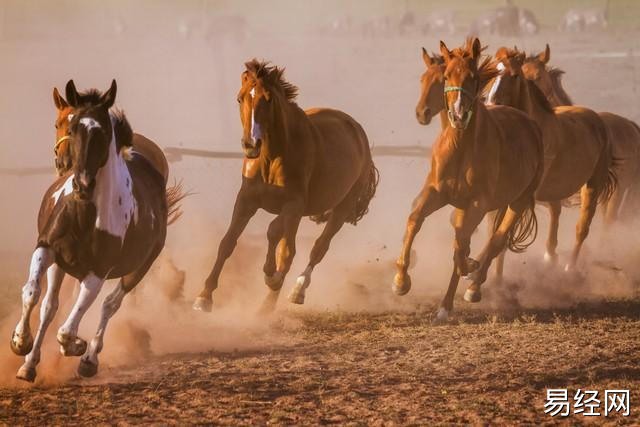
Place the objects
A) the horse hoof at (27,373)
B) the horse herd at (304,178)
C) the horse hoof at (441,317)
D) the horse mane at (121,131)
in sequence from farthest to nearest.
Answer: the horse hoof at (441,317), the horse mane at (121,131), the horse herd at (304,178), the horse hoof at (27,373)

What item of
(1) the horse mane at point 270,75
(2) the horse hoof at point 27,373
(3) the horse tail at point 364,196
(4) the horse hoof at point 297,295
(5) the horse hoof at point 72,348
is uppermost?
(1) the horse mane at point 270,75

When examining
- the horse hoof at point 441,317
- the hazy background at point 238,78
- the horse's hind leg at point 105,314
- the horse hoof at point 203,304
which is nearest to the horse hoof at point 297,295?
the horse hoof at point 203,304

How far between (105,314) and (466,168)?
136 inches

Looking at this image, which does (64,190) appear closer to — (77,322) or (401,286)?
(77,322)

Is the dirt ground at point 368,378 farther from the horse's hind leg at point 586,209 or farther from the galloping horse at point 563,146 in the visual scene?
the horse's hind leg at point 586,209

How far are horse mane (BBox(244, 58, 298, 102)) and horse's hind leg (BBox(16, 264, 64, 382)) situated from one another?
2.60 metres

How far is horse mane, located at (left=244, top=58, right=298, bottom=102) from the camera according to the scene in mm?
8273

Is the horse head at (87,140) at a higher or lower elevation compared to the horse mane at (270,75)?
lower

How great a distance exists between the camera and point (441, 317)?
29.3 feet

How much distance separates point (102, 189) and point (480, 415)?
243 centimetres

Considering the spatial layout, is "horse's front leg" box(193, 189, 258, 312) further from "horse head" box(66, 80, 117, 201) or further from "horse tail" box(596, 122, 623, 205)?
"horse tail" box(596, 122, 623, 205)

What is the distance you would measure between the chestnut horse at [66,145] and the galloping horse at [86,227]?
4.5 inches

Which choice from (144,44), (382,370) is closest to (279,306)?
(382,370)

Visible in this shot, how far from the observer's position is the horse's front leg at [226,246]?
27.0 ft
